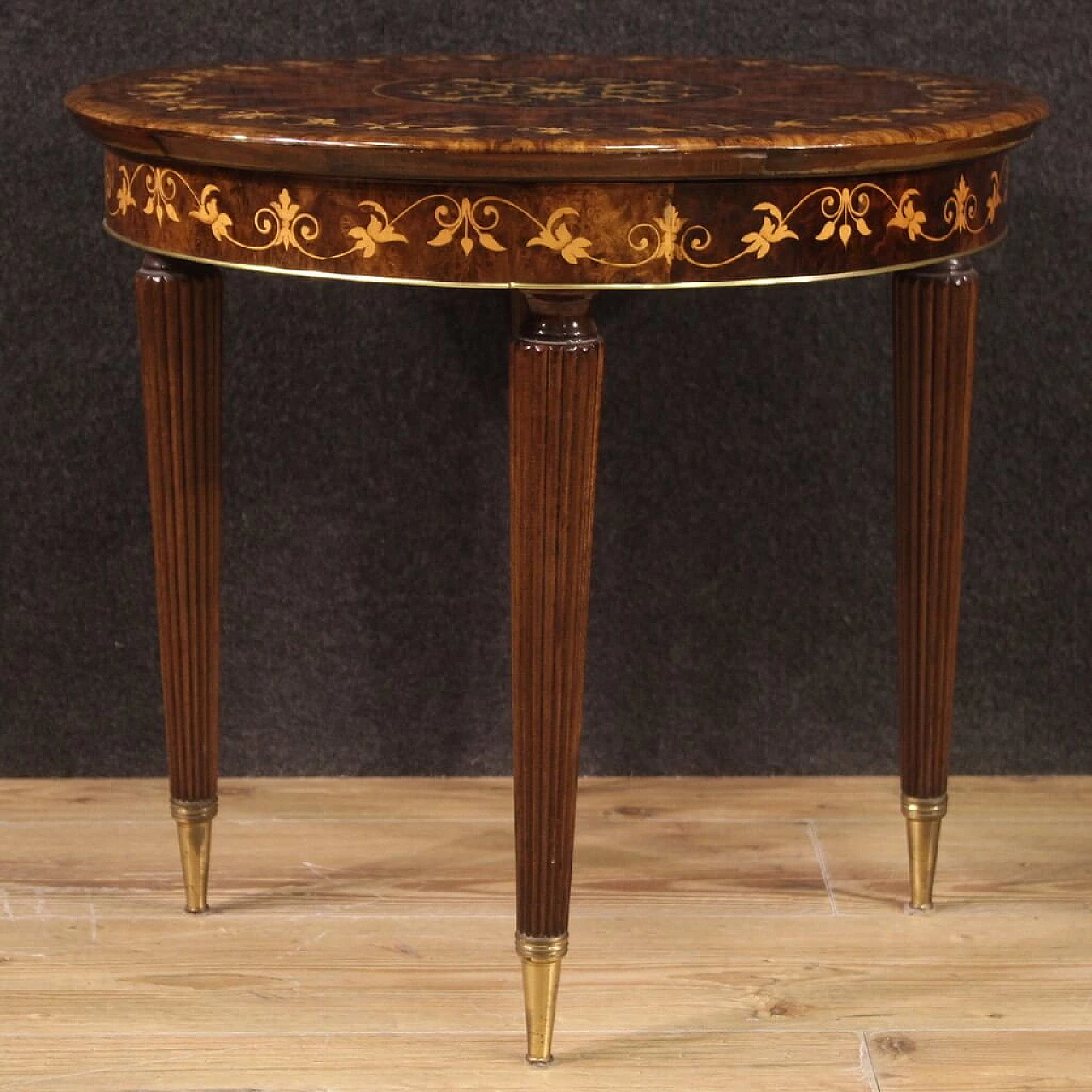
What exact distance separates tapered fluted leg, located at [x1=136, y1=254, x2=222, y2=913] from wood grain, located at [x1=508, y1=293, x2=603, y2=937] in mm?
311

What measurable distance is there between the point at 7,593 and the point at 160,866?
0.31 meters

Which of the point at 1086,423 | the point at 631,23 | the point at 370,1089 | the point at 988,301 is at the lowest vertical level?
the point at 370,1089

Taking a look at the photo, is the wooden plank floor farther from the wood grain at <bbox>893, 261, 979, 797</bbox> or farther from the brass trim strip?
the brass trim strip

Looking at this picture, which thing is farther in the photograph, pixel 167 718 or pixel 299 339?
pixel 299 339

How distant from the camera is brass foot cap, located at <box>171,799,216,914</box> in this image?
1.48 m

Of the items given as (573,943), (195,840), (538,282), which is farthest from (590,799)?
(538,282)

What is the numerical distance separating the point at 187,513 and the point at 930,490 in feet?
1.80

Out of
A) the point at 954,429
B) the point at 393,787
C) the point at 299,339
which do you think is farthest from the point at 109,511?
the point at 954,429

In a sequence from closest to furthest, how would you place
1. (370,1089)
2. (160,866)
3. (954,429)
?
(370,1089), (954,429), (160,866)

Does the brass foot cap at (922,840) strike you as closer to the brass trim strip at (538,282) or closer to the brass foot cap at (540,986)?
the brass foot cap at (540,986)

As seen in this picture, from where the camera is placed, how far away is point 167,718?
4.82ft

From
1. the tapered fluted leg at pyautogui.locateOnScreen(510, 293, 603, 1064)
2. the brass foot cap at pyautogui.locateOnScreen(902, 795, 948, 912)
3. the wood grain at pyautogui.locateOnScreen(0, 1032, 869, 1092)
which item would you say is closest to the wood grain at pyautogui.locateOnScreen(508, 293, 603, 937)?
the tapered fluted leg at pyautogui.locateOnScreen(510, 293, 603, 1064)

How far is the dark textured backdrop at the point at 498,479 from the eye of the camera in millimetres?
1612

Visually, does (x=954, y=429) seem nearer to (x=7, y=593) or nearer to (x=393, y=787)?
(x=393, y=787)
